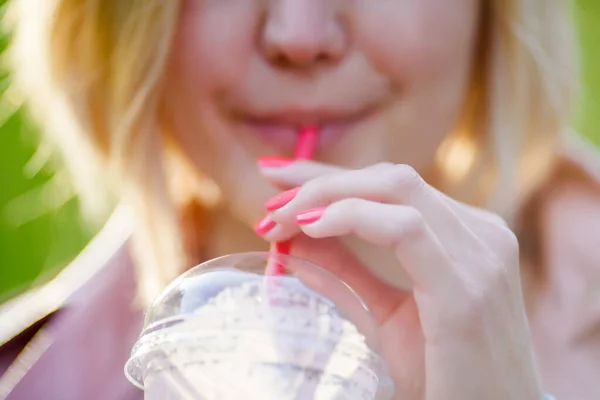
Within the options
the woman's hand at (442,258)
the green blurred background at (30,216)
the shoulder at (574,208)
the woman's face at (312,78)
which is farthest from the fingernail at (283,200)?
the green blurred background at (30,216)

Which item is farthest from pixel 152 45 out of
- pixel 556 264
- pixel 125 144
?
pixel 556 264

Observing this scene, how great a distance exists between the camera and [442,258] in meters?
0.51

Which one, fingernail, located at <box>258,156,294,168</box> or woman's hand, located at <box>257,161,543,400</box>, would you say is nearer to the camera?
woman's hand, located at <box>257,161,543,400</box>

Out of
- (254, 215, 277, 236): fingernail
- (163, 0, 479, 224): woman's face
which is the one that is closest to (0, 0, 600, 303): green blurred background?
(163, 0, 479, 224): woman's face

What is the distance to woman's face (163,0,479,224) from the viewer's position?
643 mm

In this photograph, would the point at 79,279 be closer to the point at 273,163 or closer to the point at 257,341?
the point at 273,163

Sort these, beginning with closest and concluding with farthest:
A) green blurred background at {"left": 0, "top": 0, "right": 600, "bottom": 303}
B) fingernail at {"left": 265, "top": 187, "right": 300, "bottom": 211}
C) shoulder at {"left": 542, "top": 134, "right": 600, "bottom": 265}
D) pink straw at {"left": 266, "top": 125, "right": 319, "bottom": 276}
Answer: fingernail at {"left": 265, "top": 187, "right": 300, "bottom": 211}, pink straw at {"left": 266, "top": 125, "right": 319, "bottom": 276}, shoulder at {"left": 542, "top": 134, "right": 600, "bottom": 265}, green blurred background at {"left": 0, "top": 0, "right": 600, "bottom": 303}

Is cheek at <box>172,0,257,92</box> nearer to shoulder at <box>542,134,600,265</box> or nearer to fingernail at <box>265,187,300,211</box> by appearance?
fingernail at <box>265,187,300,211</box>

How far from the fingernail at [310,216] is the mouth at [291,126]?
16 centimetres

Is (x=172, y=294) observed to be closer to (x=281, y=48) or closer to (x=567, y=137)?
(x=281, y=48)

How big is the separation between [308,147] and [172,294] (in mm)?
222

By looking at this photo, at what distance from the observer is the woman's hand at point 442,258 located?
503 millimetres

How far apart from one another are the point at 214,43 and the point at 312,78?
0.09m

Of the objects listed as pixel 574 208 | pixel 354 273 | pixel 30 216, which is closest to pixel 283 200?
pixel 354 273
